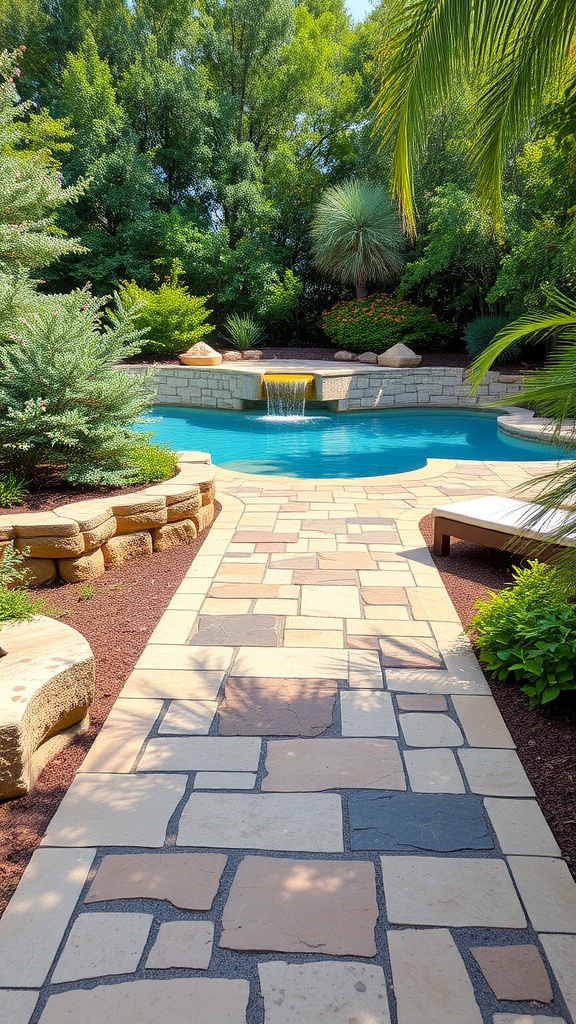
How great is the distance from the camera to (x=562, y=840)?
1956 mm

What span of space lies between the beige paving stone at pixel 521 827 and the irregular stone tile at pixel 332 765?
31 centimetres

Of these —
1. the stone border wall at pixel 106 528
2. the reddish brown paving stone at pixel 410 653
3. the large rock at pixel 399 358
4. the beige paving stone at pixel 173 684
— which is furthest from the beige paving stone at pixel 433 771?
the large rock at pixel 399 358

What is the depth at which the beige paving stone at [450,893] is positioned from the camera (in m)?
1.67

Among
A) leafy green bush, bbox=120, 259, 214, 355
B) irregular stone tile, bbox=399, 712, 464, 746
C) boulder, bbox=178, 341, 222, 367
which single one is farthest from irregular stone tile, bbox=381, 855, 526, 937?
leafy green bush, bbox=120, 259, 214, 355

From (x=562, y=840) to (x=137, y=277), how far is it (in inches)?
621

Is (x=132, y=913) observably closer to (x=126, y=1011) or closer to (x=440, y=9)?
(x=126, y=1011)

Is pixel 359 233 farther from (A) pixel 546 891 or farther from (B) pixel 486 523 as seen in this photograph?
(A) pixel 546 891

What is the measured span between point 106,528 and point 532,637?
255 cm

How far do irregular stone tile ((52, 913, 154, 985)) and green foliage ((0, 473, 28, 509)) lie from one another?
3066 mm

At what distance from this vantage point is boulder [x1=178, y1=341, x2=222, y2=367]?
1280 centimetres

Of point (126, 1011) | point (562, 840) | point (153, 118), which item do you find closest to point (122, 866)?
point (126, 1011)

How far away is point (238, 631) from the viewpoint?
11.1ft

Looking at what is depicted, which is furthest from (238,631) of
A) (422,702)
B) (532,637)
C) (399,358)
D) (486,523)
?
(399,358)

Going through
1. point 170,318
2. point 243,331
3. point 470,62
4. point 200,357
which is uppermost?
point 470,62
